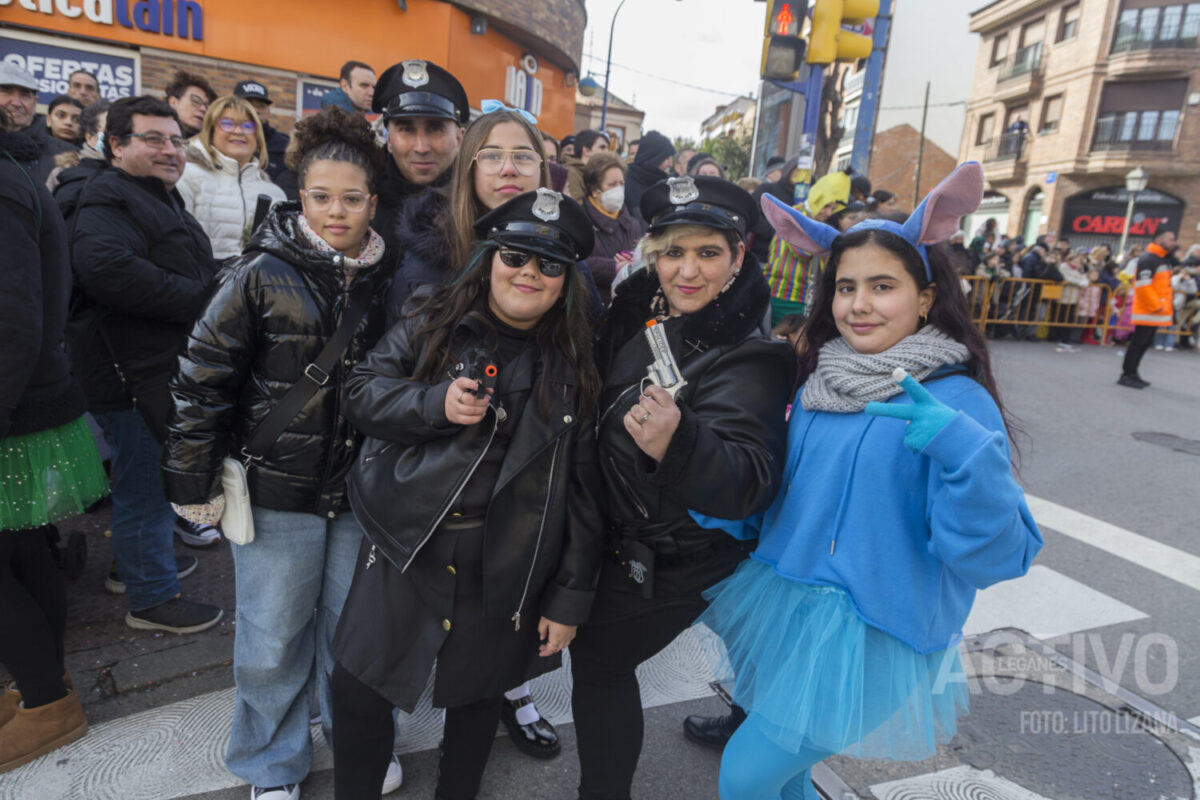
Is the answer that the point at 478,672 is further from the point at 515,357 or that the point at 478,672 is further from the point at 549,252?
the point at 549,252

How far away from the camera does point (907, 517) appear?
1652mm

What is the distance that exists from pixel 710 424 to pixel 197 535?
11.0ft

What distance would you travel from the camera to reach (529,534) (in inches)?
72.1

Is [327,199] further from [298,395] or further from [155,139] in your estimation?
[155,139]

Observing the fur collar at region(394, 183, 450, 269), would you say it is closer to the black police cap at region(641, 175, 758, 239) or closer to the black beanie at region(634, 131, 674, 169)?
the black police cap at region(641, 175, 758, 239)

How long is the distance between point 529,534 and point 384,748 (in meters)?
0.78

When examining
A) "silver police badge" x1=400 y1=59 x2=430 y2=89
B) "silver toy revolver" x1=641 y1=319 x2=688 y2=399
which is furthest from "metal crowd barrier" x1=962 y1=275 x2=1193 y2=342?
"silver toy revolver" x1=641 y1=319 x2=688 y2=399

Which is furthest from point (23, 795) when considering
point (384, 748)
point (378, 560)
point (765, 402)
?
point (765, 402)

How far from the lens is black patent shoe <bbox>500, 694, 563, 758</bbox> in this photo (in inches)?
99.7

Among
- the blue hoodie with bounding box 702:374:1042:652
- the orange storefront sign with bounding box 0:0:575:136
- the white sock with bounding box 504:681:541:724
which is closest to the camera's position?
the blue hoodie with bounding box 702:374:1042:652

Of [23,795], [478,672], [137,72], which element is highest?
[137,72]

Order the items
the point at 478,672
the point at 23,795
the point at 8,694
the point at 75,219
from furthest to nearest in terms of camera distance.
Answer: the point at 75,219 → the point at 8,694 → the point at 23,795 → the point at 478,672

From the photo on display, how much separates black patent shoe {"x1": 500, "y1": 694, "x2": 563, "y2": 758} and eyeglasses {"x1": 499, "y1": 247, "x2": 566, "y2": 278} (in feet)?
5.16

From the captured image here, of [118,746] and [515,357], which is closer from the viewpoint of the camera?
[515,357]
